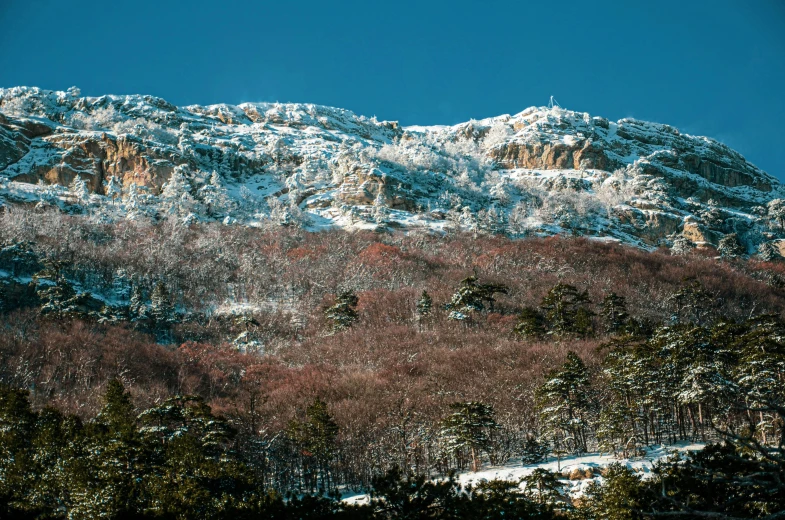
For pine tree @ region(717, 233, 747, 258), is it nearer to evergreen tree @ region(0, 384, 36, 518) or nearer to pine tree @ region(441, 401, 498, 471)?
pine tree @ region(441, 401, 498, 471)

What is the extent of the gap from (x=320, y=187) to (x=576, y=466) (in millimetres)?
145169

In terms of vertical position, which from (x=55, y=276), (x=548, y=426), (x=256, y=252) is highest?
(x=256, y=252)

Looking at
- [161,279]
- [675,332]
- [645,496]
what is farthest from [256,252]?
[645,496]

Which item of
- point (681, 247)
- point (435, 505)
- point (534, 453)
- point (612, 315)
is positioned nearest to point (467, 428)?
point (534, 453)

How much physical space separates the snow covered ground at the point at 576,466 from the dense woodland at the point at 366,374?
1.54 m

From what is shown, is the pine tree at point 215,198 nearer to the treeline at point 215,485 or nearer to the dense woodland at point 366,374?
the dense woodland at point 366,374

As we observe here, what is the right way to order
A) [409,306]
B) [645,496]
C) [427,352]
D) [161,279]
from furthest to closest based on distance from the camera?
[161,279], [409,306], [427,352], [645,496]

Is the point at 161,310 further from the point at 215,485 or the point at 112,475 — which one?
the point at 215,485

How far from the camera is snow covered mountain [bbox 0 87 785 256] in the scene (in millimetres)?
141500

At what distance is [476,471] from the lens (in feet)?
115

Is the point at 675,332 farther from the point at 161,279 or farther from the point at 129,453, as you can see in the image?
the point at 161,279

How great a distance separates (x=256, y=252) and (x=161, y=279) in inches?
899

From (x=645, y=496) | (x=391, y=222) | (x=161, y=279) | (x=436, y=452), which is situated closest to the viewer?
(x=645, y=496)

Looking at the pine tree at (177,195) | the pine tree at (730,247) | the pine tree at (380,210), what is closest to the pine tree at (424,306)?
the pine tree at (380,210)
